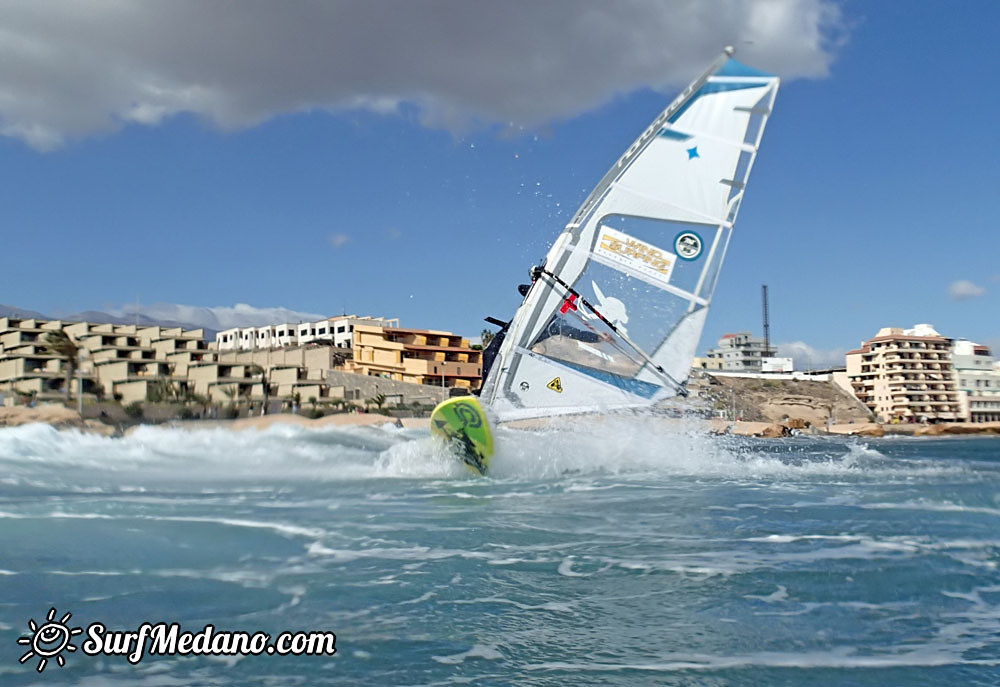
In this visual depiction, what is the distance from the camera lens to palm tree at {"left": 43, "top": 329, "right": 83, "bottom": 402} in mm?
44619

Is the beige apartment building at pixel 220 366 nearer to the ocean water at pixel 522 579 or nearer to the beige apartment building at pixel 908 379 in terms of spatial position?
the ocean water at pixel 522 579

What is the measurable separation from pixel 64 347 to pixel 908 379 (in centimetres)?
7540

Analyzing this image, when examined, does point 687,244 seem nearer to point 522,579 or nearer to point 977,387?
point 522,579

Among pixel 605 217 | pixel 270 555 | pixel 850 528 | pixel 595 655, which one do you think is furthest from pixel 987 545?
pixel 605 217

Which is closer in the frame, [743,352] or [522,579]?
[522,579]

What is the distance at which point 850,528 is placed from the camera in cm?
655

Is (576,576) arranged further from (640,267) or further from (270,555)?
(640,267)

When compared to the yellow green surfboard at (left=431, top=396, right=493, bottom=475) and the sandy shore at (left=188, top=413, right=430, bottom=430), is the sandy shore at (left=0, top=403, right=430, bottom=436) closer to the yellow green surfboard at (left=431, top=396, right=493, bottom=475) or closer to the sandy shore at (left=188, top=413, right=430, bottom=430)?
the sandy shore at (left=188, top=413, right=430, bottom=430)

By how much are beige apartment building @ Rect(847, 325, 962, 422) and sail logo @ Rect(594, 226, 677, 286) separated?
78749 millimetres

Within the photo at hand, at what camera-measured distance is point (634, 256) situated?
10.5 meters

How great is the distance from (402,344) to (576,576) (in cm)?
5522

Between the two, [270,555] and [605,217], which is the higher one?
[605,217]

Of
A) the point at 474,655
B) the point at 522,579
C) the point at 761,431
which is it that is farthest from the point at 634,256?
the point at 761,431

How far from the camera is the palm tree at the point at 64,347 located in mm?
44619
